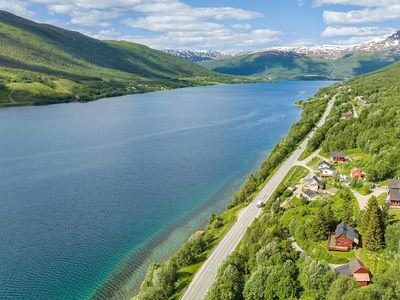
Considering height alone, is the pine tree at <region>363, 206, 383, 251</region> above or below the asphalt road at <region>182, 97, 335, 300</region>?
above

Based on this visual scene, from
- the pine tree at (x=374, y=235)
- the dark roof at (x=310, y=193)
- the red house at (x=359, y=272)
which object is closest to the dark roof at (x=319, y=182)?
the dark roof at (x=310, y=193)

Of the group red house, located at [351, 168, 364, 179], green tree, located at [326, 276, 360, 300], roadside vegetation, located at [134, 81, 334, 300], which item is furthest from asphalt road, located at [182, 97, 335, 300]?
red house, located at [351, 168, 364, 179]

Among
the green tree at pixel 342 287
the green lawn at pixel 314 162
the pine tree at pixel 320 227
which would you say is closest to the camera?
the green tree at pixel 342 287

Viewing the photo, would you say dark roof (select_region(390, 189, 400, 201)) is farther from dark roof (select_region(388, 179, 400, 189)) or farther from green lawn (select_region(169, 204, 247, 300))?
green lawn (select_region(169, 204, 247, 300))

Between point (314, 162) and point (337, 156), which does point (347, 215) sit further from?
point (314, 162)

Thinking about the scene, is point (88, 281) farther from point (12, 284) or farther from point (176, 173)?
point (176, 173)

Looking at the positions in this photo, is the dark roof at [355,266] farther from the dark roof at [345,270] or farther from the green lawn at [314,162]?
the green lawn at [314,162]
